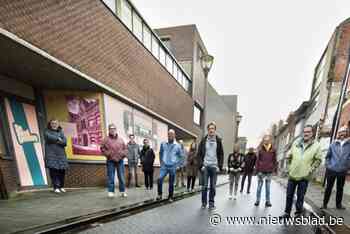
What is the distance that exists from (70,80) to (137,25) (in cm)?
562

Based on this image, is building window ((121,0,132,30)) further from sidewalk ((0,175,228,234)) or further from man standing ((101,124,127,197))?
sidewalk ((0,175,228,234))

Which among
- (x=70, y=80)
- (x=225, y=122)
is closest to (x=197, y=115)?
(x=70, y=80)

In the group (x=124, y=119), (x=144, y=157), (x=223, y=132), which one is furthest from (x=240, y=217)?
(x=223, y=132)

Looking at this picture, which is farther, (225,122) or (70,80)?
(225,122)

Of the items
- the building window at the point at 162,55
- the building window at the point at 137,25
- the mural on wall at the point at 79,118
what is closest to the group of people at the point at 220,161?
the mural on wall at the point at 79,118

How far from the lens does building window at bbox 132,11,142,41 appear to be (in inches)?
463

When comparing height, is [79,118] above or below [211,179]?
above

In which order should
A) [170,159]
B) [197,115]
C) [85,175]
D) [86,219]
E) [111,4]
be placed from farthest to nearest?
[197,115], [111,4], [85,175], [170,159], [86,219]

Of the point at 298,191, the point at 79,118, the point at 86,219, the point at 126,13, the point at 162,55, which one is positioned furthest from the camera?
the point at 162,55

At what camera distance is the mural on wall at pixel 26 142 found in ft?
22.7

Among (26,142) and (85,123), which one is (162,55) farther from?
(26,142)

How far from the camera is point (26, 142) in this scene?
738cm

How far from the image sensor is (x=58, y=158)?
266 inches

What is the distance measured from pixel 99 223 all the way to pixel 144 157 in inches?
204
